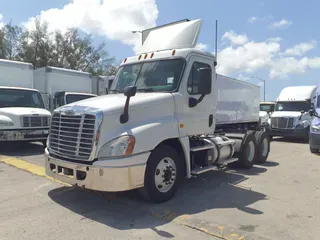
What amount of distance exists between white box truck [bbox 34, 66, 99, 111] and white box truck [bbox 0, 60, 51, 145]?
154 cm

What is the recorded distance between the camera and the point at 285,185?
6.95m

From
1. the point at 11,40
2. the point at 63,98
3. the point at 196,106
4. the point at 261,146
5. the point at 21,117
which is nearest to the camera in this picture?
the point at 196,106

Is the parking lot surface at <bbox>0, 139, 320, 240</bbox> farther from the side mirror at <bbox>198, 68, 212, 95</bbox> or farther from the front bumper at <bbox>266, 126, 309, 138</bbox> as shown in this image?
the front bumper at <bbox>266, 126, 309, 138</bbox>

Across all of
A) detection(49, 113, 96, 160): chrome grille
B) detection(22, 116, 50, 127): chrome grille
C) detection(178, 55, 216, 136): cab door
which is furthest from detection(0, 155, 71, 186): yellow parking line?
detection(178, 55, 216, 136): cab door

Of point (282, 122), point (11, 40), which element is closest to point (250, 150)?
point (282, 122)

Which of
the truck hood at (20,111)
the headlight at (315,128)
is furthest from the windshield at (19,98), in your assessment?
the headlight at (315,128)

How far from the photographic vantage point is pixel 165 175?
5555 millimetres

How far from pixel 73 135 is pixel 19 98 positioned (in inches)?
293

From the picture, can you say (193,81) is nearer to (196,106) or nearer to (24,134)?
(196,106)

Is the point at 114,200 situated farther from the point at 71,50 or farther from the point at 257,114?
the point at 71,50

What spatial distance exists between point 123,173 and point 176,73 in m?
2.29

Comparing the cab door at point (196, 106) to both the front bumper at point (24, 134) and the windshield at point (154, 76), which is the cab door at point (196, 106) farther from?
the front bumper at point (24, 134)

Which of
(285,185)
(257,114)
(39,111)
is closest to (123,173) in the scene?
(285,185)

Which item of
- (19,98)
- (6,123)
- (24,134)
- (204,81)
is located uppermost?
(204,81)
